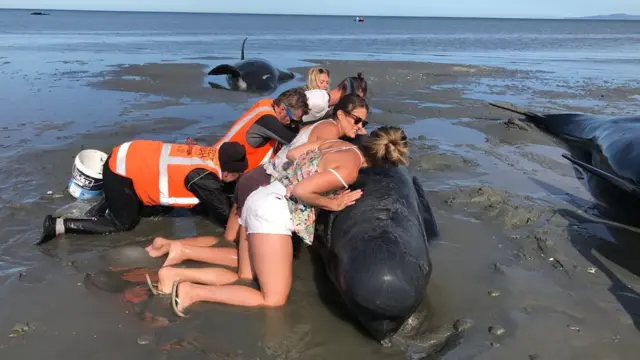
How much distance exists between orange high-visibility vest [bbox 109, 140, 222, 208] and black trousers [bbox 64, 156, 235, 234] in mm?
63

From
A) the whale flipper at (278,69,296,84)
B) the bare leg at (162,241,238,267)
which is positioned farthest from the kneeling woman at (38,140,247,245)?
the whale flipper at (278,69,296,84)

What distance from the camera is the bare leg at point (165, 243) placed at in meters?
5.14

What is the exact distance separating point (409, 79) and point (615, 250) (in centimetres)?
1410

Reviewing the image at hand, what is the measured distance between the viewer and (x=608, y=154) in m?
7.30

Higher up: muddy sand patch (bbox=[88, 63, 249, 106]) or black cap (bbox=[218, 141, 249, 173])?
black cap (bbox=[218, 141, 249, 173])

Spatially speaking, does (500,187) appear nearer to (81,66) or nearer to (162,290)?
(162,290)

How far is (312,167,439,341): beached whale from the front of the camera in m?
3.57

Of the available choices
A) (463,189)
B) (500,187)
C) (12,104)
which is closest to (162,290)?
(463,189)

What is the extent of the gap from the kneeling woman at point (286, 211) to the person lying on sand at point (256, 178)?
1.06ft

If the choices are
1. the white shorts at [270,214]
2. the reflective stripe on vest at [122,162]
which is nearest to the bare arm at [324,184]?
the white shorts at [270,214]

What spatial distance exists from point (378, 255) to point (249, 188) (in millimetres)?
1606

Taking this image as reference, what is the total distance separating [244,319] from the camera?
4047mm

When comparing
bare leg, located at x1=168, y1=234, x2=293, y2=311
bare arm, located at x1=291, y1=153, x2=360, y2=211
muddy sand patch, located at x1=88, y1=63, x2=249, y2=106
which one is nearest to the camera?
bare arm, located at x1=291, y1=153, x2=360, y2=211

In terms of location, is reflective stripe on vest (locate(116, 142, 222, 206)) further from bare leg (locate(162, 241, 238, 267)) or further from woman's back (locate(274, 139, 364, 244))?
woman's back (locate(274, 139, 364, 244))
